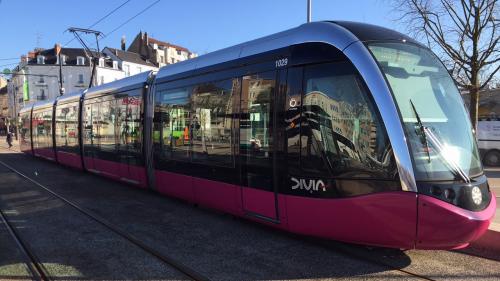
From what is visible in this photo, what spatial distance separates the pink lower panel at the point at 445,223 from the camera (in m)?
4.89

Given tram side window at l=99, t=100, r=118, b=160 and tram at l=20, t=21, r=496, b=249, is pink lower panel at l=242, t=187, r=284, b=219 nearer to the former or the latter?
tram at l=20, t=21, r=496, b=249

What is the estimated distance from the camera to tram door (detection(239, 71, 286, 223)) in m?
6.50

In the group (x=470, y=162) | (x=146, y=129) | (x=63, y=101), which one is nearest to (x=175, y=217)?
(x=146, y=129)

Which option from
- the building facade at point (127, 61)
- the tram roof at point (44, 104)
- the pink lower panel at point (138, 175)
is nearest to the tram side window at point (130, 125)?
the pink lower panel at point (138, 175)

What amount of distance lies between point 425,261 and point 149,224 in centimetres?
442

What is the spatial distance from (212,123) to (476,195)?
169 inches

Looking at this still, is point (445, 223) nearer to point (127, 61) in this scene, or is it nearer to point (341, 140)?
point (341, 140)

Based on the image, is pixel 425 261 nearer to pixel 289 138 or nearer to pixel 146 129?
pixel 289 138

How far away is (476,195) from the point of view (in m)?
5.11

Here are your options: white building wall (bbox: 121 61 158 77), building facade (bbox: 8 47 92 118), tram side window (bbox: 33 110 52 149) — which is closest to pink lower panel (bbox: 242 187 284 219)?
tram side window (bbox: 33 110 52 149)

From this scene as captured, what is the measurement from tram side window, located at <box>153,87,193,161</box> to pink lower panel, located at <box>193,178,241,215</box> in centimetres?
73

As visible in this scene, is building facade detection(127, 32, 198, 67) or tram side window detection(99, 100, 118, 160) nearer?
tram side window detection(99, 100, 118, 160)

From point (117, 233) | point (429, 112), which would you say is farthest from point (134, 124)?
point (429, 112)

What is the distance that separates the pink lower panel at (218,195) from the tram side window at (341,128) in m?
1.71
